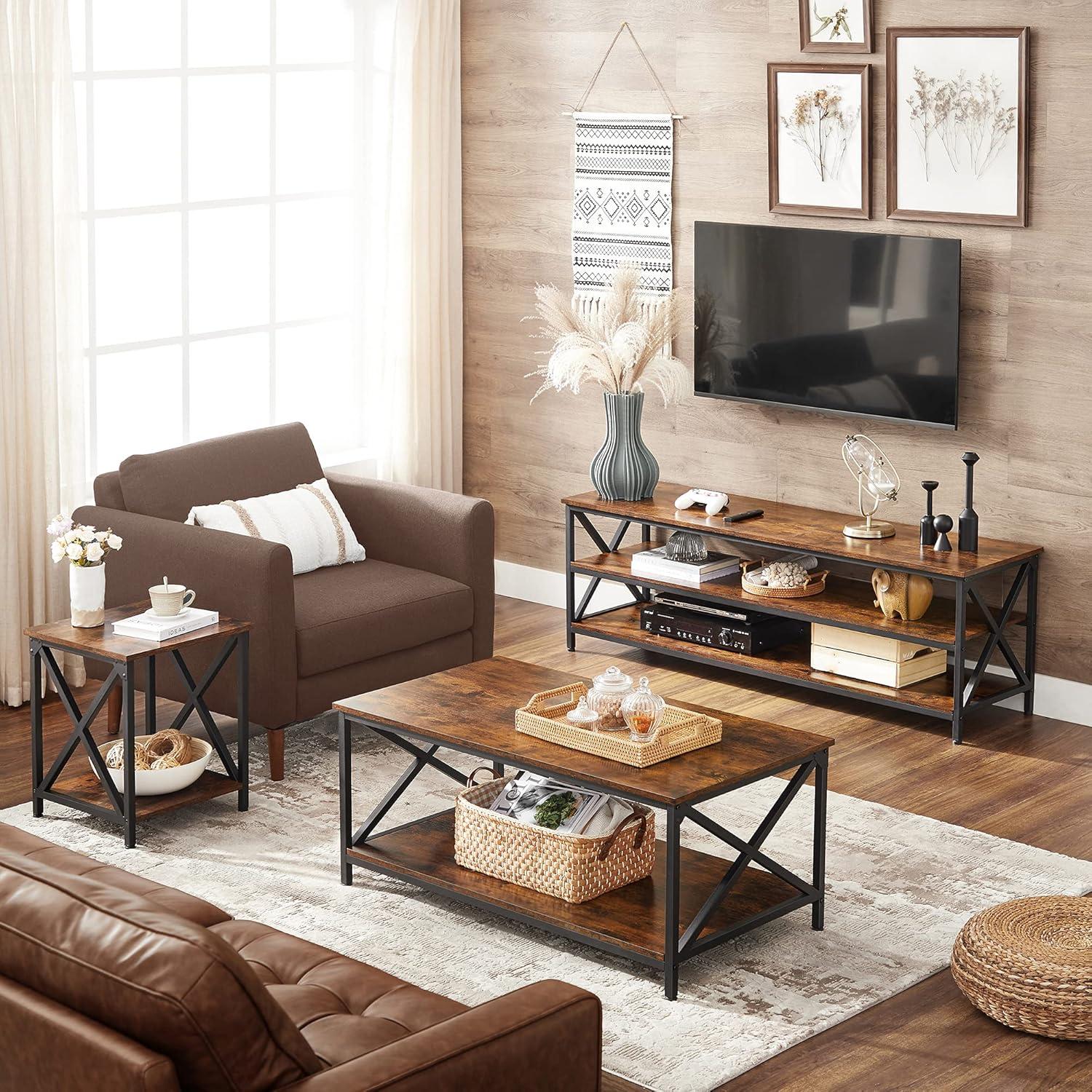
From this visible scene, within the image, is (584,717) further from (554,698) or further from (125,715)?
(125,715)

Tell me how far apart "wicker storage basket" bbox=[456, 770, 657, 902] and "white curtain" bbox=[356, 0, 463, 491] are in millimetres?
3004

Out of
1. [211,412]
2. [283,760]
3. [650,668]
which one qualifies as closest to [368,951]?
[283,760]

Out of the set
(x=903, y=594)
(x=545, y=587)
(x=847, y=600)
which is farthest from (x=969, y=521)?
(x=545, y=587)

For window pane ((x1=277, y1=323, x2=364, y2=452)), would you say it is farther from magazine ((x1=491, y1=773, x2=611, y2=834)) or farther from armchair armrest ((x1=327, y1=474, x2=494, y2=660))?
magazine ((x1=491, y1=773, x2=611, y2=834))

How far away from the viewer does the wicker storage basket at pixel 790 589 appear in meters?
5.79

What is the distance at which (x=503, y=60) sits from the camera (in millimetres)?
6781

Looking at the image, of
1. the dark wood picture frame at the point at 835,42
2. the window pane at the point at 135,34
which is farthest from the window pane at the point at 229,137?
the dark wood picture frame at the point at 835,42

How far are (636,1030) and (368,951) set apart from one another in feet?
2.28

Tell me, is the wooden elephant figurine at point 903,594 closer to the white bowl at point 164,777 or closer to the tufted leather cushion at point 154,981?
the white bowl at point 164,777

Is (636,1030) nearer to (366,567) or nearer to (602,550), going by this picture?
(366,567)

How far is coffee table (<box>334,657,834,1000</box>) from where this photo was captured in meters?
3.71

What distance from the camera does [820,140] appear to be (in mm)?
5848

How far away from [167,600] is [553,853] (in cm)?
139

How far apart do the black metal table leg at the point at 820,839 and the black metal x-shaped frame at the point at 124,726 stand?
1.61 m
